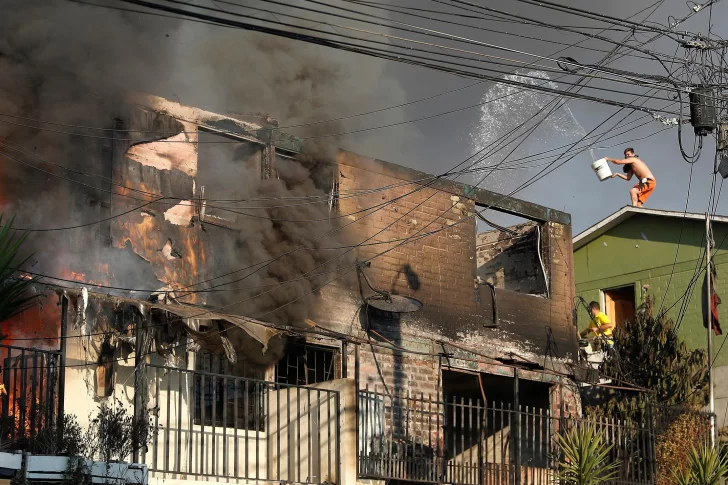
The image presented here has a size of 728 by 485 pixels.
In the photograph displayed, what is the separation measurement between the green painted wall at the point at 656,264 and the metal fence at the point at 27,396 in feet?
48.3

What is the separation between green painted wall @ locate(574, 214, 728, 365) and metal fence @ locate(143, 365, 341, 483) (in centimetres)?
1115

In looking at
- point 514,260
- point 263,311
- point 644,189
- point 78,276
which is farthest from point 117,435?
point 644,189

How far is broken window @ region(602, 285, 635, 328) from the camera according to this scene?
1001 inches

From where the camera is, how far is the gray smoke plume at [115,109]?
43.9 ft

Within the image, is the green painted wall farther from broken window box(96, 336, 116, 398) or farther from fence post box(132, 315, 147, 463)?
broken window box(96, 336, 116, 398)

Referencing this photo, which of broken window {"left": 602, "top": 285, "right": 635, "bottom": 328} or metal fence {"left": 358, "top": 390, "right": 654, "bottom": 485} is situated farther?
broken window {"left": 602, "top": 285, "right": 635, "bottom": 328}

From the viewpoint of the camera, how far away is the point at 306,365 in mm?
15812

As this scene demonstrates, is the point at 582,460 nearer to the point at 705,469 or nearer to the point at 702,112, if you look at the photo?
Answer: the point at 705,469

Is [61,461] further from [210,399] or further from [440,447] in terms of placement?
[440,447]

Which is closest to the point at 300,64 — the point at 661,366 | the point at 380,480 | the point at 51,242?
the point at 51,242

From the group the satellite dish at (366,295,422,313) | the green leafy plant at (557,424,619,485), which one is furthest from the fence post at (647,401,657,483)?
the satellite dish at (366,295,422,313)

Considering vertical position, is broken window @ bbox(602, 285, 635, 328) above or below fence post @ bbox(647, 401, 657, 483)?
above

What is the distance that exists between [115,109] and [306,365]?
174 inches

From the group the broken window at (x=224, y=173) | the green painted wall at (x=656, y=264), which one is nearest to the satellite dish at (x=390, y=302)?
the broken window at (x=224, y=173)
